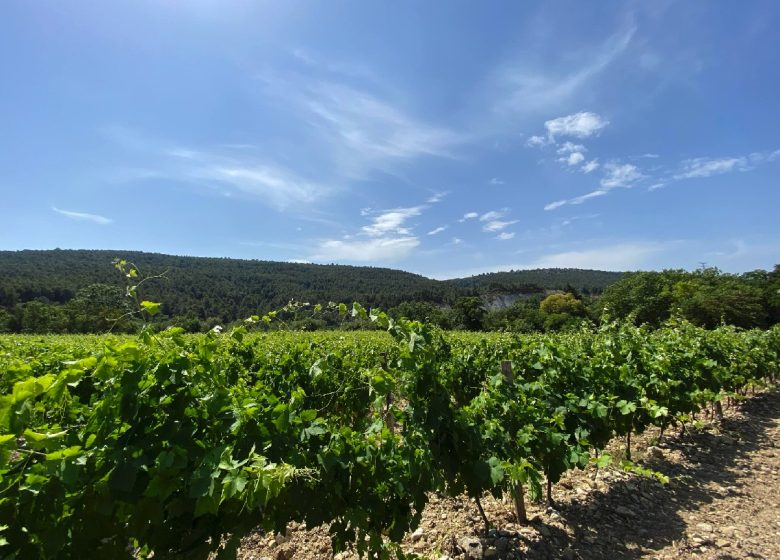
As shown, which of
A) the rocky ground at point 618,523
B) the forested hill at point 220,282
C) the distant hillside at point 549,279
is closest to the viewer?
the rocky ground at point 618,523

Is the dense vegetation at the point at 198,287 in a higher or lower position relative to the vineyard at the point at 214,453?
higher

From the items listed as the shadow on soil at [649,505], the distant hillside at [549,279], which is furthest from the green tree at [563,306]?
the shadow on soil at [649,505]

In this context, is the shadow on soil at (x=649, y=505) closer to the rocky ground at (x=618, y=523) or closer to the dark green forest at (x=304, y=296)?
the rocky ground at (x=618, y=523)

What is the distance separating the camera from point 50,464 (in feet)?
4.32

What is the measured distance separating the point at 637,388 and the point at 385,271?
128375 millimetres

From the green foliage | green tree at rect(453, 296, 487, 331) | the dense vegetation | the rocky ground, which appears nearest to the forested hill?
the dense vegetation

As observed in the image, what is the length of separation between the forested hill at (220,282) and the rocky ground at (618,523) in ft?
124

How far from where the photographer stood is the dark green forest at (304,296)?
2056cm

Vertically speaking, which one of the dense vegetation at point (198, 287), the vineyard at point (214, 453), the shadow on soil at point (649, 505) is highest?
the dense vegetation at point (198, 287)

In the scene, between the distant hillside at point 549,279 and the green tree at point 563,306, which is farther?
the distant hillside at point 549,279

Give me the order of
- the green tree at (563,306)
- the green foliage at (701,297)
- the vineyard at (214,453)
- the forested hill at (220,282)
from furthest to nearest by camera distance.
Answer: the green tree at (563,306) → the forested hill at (220,282) → the green foliage at (701,297) → the vineyard at (214,453)

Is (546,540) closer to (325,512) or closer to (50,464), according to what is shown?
(325,512)

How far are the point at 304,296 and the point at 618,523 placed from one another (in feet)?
246

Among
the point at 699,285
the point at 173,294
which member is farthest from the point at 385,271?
the point at 699,285
